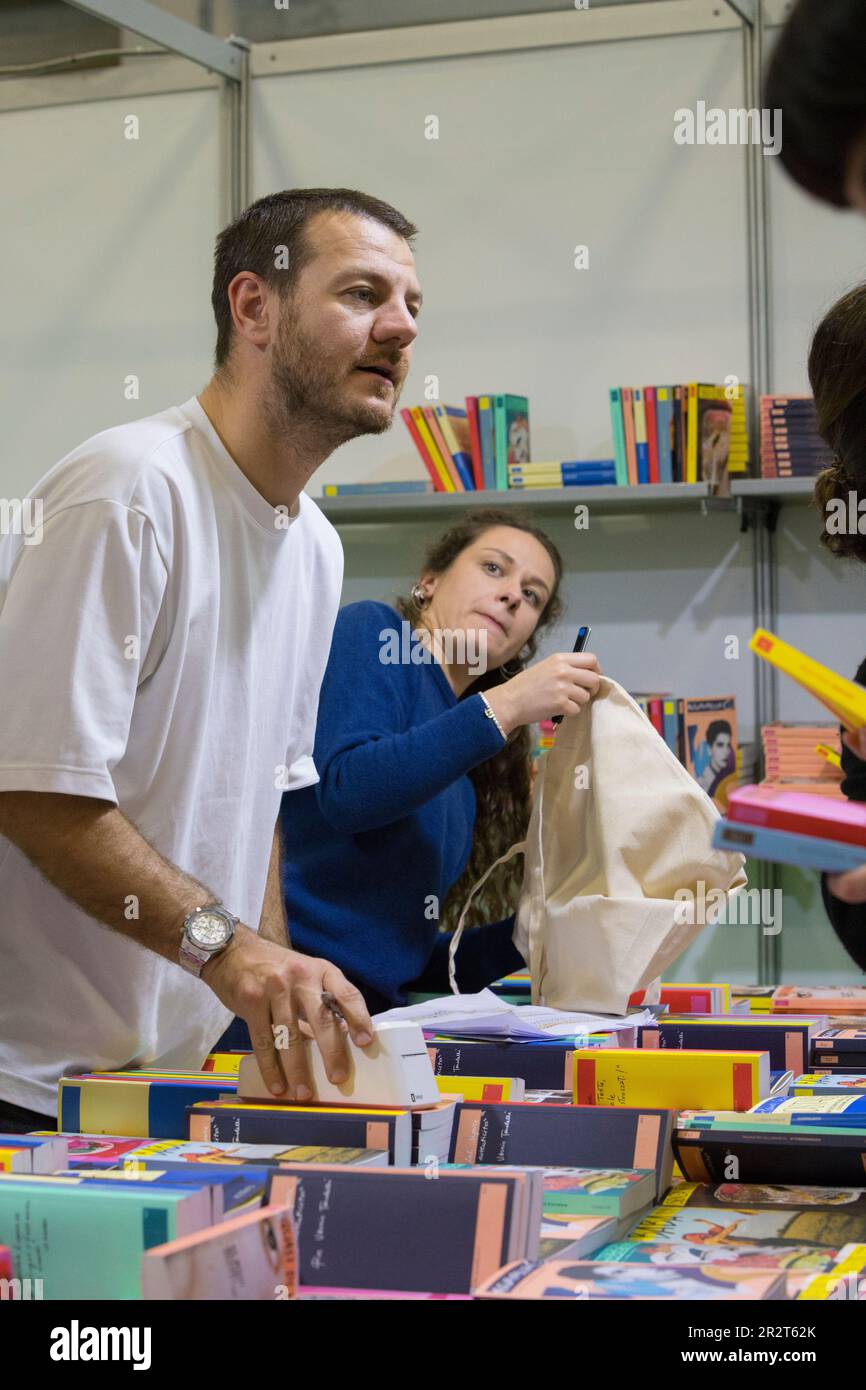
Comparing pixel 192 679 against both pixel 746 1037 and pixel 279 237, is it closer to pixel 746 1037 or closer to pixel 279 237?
pixel 279 237

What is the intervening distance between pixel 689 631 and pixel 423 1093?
330 cm

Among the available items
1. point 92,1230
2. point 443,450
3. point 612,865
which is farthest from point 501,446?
point 92,1230

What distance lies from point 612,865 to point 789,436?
2.22 metres

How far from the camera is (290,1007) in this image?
137 cm

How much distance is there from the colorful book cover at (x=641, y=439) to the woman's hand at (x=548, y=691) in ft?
6.29

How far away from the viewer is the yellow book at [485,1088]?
1.45 meters

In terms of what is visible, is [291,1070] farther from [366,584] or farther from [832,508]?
[366,584]

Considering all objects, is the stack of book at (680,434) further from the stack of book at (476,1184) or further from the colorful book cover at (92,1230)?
the colorful book cover at (92,1230)

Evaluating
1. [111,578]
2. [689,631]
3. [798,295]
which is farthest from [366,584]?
[111,578]

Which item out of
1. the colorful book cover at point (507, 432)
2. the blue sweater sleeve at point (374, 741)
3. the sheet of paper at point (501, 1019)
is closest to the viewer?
the sheet of paper at point (501, 1019)

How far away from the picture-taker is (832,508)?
176 cm

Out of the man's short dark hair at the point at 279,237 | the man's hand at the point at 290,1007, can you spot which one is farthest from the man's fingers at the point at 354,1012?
the man's short dark hair at the point at 279,237

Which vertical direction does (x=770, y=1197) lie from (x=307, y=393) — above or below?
below

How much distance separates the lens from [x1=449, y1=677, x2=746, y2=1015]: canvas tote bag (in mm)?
2123
